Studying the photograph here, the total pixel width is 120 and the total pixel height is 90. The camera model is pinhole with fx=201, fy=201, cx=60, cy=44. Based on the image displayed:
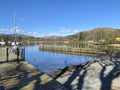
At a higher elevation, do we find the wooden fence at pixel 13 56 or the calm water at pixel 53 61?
the wooden fence at pixel 13 56

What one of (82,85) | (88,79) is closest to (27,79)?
(82,85)

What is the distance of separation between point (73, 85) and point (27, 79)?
9.16 feet

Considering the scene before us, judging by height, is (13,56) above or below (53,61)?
above

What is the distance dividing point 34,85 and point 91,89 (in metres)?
3.22

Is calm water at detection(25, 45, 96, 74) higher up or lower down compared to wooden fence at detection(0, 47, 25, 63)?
lower down

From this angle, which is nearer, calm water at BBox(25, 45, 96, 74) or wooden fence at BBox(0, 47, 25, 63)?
wooden fence at BBox(0, 47, 25, 63)

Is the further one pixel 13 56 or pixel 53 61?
pixel 53 61

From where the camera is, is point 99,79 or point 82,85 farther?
point 99,79

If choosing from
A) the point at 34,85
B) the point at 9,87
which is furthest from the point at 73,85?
the point at 9,87

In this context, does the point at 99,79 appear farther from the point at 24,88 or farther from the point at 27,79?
the point at 24,88

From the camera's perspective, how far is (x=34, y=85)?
8961mm

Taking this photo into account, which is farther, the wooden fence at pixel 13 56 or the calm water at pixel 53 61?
the calm water at pixel 53 61

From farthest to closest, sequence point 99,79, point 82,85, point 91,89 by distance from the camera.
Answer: point 99,79 < point 82,85 < point 91,89

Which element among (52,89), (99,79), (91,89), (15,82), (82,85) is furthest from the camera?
(99,79)
